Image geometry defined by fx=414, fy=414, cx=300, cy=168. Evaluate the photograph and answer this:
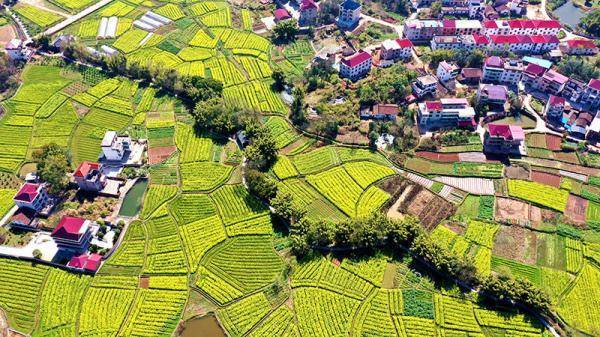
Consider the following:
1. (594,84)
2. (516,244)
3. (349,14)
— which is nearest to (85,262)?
(516,244)

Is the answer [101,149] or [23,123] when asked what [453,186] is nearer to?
[101,149]

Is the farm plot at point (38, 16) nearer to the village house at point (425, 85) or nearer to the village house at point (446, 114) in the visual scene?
the village house at point (425, 85)

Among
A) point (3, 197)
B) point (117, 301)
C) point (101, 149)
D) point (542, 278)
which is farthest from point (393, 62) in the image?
point (3, 197)

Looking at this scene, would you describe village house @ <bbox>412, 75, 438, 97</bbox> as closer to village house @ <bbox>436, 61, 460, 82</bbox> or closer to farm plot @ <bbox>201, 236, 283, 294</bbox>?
village house @ <bbox>436, 61, 460, 82</bbox>

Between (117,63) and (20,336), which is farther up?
(117,63)

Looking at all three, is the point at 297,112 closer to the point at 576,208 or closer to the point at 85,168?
the point at 85,168

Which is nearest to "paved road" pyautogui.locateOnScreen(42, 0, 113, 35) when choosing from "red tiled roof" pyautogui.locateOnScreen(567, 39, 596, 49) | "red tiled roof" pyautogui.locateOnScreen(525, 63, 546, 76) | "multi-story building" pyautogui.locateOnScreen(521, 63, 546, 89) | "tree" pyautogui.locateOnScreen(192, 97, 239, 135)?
"tree" pyautogui.locateOnScreen(192, 97, 239, 135)
